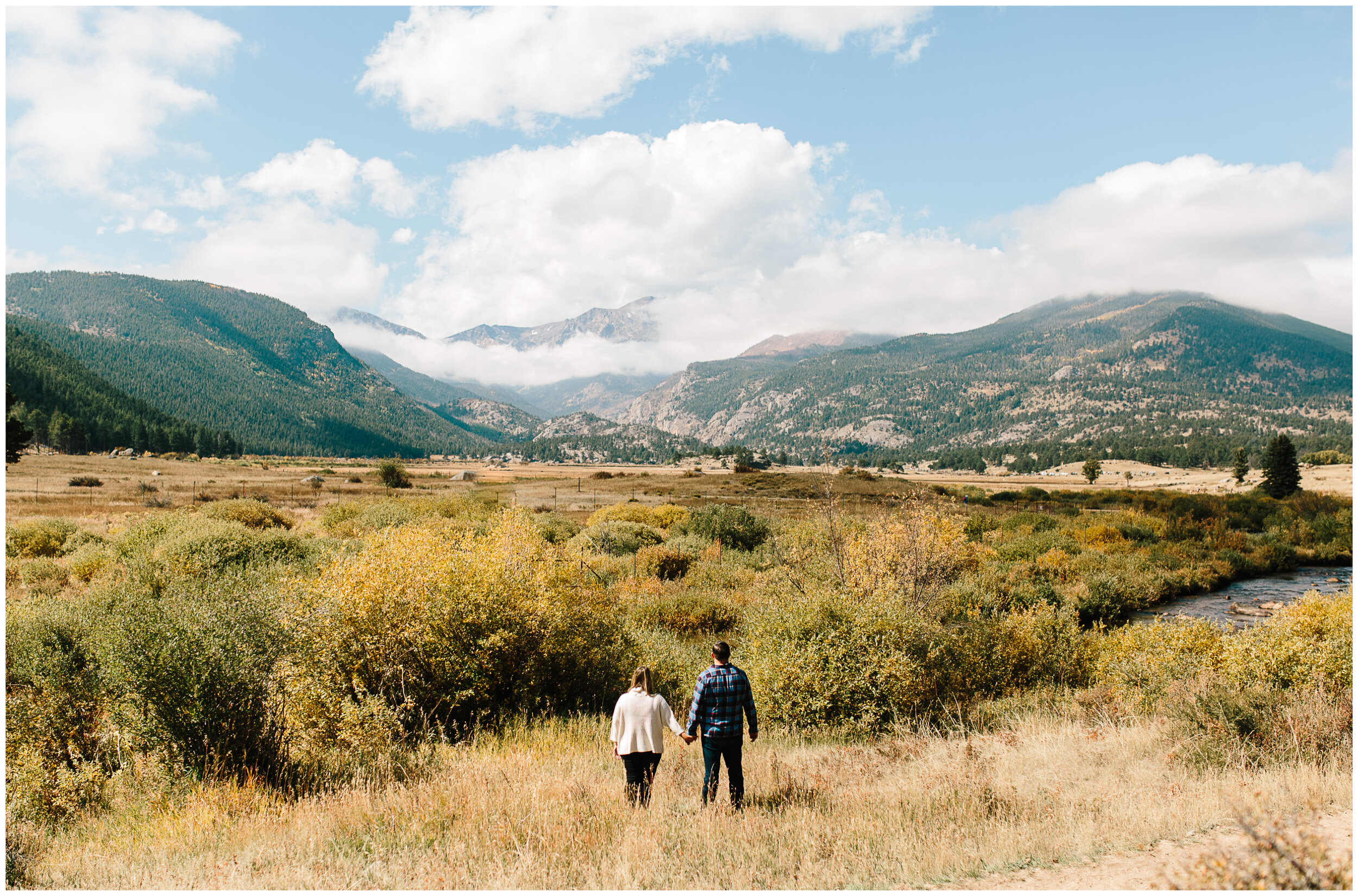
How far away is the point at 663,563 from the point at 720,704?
71.9 ft

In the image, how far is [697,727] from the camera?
301 inches

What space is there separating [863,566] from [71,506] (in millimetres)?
50562

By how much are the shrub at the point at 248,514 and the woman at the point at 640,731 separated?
29583 millimetres

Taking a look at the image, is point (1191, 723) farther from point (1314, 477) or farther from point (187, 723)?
point (1314, 477)

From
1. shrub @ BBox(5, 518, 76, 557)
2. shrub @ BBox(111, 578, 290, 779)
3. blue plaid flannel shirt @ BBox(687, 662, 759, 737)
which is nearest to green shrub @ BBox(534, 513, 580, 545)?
shrub @ BBox(5, 518, 76, 557)

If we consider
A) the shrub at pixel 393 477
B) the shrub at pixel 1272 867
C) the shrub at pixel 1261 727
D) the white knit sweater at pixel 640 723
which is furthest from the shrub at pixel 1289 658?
the shrub at pixel 393 477

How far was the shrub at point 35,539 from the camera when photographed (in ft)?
87.0

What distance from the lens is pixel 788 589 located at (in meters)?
19.8

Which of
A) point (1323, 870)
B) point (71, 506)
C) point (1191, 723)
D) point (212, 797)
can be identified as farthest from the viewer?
point (71, 506)

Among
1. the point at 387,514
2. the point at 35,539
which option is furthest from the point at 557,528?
the point at 35,539

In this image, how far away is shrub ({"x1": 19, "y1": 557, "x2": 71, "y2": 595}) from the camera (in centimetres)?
2039

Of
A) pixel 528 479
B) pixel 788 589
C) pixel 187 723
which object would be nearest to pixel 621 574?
pixel 788 589

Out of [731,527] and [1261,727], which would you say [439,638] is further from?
[731,527]

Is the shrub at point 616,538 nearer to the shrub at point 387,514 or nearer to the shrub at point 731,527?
the shrub at point 731,527
